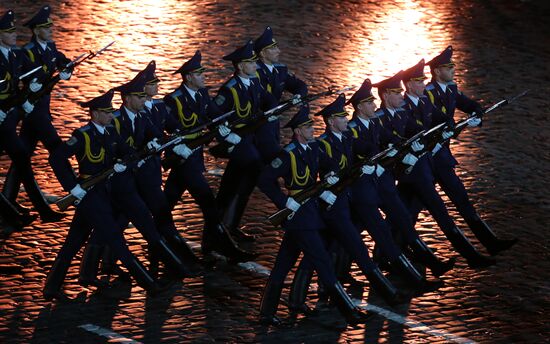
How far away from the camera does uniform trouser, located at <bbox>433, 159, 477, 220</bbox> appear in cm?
2170

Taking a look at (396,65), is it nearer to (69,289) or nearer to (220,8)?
(220,8)

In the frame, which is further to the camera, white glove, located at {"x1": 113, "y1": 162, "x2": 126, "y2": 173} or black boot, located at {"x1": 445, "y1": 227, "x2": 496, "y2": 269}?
black boot, located at {"x1": 445, "y1": 227, "x2": 496, "y2": 269}

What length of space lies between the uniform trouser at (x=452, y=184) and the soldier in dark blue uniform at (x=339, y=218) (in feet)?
7.48

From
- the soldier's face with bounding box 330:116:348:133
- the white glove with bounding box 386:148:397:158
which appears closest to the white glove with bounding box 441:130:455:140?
the white glove with bounding box 386:148:397:158

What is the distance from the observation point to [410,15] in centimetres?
3375

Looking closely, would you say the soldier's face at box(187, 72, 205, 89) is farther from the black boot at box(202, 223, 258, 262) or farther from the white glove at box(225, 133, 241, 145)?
the black boot at box(202, 223, 258, 262)

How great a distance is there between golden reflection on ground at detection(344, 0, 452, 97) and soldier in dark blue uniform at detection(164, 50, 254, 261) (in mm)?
7959

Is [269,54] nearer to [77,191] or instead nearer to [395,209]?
[395,209]

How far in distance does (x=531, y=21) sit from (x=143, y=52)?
26.2ft

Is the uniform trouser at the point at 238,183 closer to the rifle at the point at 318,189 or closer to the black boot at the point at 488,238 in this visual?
the rifle at the point at 318,189

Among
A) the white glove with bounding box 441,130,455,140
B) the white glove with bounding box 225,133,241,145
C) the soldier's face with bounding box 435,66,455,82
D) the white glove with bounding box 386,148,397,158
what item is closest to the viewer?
the white glove with bounding box 386,148,397,158

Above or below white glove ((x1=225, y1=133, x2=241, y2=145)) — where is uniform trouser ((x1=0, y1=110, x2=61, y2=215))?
below

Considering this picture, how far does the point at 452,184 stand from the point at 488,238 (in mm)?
847

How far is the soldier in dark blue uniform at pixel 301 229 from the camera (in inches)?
754
